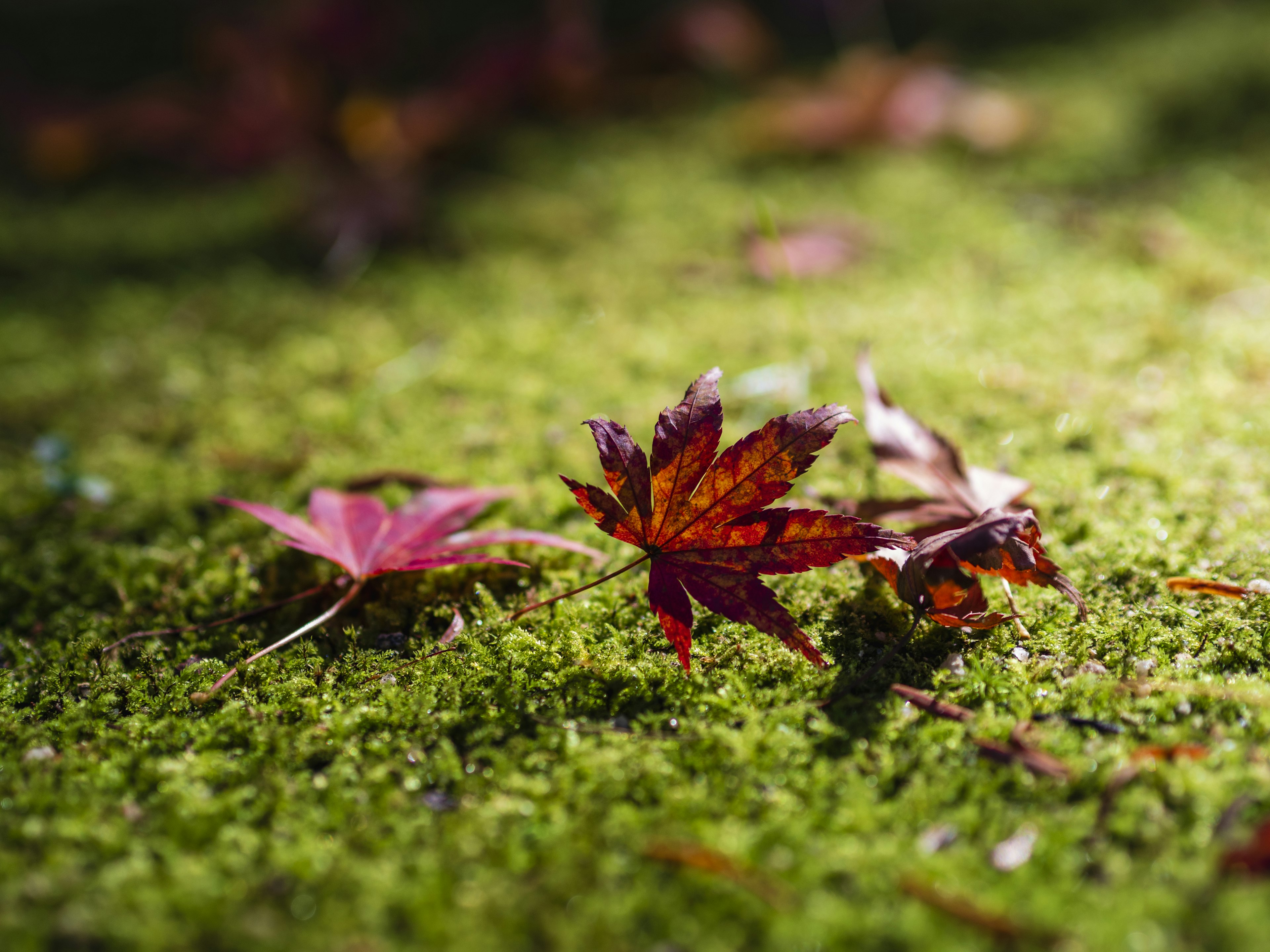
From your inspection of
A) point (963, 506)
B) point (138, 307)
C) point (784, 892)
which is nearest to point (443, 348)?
point (138, 307)

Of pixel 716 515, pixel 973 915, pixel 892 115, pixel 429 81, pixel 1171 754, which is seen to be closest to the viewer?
pixel 973 915

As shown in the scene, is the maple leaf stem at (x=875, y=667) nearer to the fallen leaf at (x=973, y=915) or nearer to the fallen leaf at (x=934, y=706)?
the fallen leaf at (x=934, y=706)

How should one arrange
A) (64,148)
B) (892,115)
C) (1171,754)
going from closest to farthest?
(1171,754) → (892,115) → (64,148)

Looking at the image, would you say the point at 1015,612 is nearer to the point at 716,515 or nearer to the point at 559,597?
the point at 716,515

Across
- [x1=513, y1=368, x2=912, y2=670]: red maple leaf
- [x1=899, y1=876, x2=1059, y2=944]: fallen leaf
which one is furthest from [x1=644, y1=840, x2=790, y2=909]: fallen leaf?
[x1=513, y1=368, x2=912, y2=670]: red maple leaf

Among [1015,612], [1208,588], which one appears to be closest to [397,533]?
[1015,612]

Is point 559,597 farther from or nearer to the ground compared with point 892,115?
nearer to the ground

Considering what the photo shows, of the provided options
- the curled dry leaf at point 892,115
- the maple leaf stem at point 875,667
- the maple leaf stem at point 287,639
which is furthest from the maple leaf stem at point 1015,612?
the curled dry leaf at point 892,115

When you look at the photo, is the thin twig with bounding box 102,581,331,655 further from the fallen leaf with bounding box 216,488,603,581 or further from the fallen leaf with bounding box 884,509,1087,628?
the fallen leaf with bounding box 884,509,1087,628
